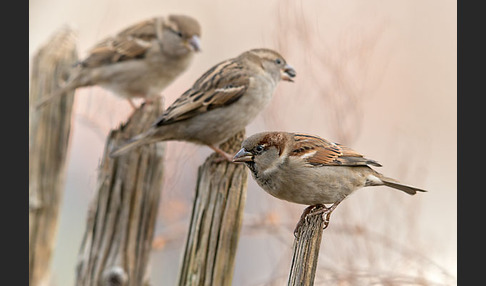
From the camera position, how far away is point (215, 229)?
2.52m

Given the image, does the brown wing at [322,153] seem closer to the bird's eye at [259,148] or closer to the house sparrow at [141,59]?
the bird's eye at [259,148]

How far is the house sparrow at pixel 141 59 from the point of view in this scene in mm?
4117

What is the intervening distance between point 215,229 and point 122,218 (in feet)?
2.27

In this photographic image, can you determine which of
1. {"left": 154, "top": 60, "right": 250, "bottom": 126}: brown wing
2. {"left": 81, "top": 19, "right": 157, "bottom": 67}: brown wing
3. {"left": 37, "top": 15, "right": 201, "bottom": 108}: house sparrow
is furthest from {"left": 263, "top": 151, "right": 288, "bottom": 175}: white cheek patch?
{"left": 81, "top": 19, "right": 157, "bottom": 67}: brown wing

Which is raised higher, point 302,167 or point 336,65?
point 336,65

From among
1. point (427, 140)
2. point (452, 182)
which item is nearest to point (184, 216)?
point (427, 140)

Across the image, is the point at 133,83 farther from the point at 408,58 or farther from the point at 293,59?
the point at 408,58

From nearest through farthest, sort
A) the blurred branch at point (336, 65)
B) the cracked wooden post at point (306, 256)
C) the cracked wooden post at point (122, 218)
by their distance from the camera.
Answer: the cracked wooden post at point (306, 256) → the cracked wooden post at point (122, 218) → the blurred branch at point (336, 65)

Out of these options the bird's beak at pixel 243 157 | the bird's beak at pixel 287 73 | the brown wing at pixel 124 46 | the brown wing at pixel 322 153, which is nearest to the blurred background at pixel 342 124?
the brown wing at pixel 124 46

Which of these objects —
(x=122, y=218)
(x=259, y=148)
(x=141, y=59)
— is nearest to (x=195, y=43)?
(x=141, y=59)

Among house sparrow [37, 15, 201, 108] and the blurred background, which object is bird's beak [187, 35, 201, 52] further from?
the blurred background

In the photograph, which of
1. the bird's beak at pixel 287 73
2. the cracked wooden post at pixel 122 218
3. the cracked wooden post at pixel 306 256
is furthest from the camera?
the bird's beak at pixel 287 73

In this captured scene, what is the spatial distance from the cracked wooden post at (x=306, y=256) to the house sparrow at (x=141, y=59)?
85.8 inches

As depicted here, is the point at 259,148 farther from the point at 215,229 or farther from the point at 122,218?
the point at 122,218
